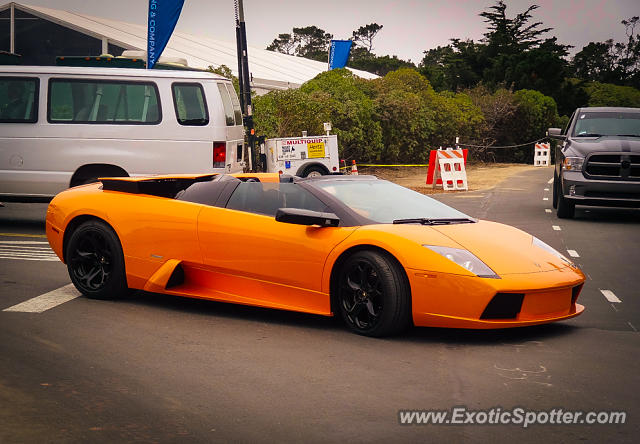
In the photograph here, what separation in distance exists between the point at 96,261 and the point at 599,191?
10.5 meters

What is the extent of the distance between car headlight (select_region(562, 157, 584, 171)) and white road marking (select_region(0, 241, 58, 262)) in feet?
30.3

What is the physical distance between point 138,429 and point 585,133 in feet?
Answer: 47.0

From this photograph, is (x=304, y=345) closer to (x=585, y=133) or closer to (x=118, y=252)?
(x=118, y=252)

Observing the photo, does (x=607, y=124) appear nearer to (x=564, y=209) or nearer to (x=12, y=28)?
(x=564, y=209)

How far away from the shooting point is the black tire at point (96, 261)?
26.1 feet

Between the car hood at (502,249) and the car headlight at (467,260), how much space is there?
0.05 metres

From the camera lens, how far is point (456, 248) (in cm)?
657

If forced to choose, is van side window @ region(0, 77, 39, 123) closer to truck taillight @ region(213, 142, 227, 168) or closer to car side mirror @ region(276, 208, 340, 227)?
truck taillight @ region(213, 142, 227, 168)

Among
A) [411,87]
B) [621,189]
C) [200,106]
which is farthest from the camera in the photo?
[411,87]

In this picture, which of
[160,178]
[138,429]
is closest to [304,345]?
[138,429]

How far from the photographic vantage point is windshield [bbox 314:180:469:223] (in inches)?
285

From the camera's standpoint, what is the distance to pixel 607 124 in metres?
17.4

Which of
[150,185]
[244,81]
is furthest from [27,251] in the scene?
[244,81]

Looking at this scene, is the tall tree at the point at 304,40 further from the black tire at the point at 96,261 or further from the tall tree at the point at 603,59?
the black tire at the point at 96,261
